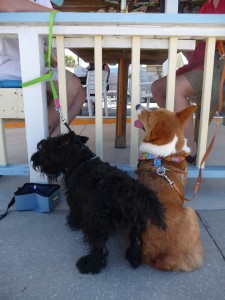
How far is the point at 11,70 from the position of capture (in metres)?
2.56

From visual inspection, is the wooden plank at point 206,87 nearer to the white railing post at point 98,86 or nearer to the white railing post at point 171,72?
the white railing post at point 171,72

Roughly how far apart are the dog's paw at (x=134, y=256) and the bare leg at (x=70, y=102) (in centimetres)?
144

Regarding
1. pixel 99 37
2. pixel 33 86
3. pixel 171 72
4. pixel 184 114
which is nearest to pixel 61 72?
pixel 33 86

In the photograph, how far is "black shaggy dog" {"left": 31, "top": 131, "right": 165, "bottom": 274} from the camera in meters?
1.52

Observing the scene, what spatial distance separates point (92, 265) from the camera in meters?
1.71

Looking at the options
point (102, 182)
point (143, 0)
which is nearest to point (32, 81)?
point (102, 182)

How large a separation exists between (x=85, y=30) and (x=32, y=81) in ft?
1.99

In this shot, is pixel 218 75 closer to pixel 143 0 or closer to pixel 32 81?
pixel 32 81

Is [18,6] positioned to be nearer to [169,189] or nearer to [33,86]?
[33,86]

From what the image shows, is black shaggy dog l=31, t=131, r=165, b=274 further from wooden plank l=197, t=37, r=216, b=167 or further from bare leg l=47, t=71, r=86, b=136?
wooden plank l=197, t=37, r=216, b=167

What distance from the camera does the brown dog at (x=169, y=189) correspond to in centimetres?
161

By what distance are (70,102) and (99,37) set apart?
0.81m

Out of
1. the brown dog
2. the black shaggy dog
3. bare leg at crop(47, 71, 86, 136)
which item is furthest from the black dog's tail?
bare leg at crop(47, 71, 86, 136)

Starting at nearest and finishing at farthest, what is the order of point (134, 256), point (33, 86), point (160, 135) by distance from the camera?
point (134, 256) < point (160, 135) < point (33, 86)
